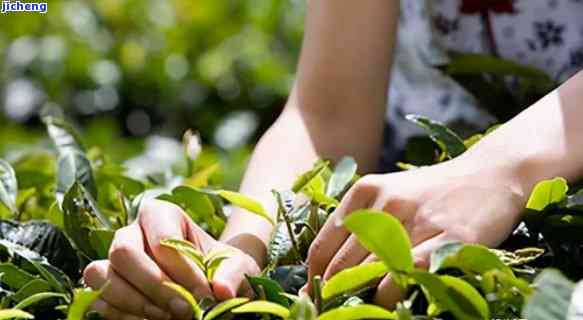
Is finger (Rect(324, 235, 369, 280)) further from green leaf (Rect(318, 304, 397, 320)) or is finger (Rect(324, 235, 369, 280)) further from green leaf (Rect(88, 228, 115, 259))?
green leaf (Rect(88, 228, 115, 259))

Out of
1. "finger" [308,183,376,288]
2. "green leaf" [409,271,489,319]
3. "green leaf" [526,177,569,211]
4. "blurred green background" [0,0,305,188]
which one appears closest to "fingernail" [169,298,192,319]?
"finger" [308,183,376,288]

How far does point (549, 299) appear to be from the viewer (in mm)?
1083

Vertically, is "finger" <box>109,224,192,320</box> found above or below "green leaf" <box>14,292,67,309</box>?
above

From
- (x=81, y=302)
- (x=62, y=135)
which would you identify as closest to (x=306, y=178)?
(x=81, y=302)

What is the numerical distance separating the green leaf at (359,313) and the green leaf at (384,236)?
40mm

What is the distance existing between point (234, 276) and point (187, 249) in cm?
7

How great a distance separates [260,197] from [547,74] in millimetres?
509

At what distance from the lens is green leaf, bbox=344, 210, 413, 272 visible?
1166 millimetres

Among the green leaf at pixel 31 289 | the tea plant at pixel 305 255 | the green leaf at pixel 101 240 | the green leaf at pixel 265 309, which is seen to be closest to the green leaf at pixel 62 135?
the tea plant at pixel 305 255

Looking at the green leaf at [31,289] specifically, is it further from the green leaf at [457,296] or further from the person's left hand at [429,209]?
the green leaf at [457,296]

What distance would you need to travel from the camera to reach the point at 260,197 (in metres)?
1.71

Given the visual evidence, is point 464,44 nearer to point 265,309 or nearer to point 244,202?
point 244,202

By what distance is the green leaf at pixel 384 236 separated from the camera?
3.83 feet

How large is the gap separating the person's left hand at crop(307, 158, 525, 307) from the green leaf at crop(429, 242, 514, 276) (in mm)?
74
